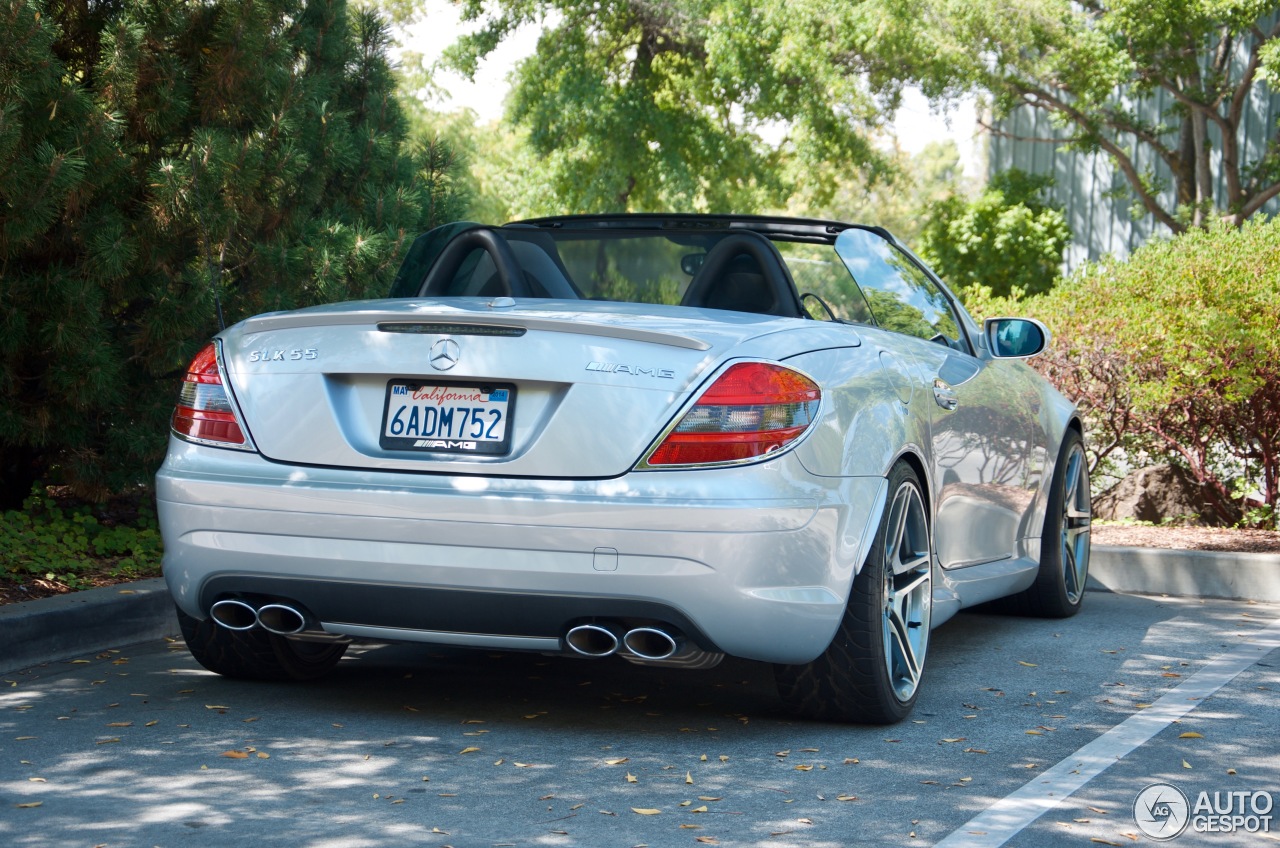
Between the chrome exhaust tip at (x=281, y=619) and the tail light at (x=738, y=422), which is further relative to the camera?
the chrome exhaust tip at (x=281, y=619)

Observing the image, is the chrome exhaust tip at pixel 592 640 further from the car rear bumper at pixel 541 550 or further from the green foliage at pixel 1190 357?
the green foliage at pixel 1190 357

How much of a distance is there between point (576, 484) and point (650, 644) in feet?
1.62

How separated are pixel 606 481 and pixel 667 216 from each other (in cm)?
158

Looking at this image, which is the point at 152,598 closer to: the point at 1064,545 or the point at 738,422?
the point at 738,422

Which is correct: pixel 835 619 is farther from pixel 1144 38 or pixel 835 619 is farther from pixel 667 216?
pixel 1144 38

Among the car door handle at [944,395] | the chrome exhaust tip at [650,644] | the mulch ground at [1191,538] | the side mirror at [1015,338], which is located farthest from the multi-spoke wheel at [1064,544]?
the chrome exhaust tip at [650,644]

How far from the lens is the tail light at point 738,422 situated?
13.1 feet

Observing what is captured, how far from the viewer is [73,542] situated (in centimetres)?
684

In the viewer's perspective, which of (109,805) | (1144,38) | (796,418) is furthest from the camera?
(1144,38)

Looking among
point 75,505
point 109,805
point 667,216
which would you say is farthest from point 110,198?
point 109,805

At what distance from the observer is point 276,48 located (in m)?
7.11

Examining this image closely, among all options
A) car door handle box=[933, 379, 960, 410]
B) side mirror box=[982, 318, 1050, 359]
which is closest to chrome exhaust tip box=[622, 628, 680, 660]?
car door handle box=[933, 379, 960, 410]

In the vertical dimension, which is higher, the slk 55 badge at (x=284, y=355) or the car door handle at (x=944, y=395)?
the slk 55 badge at (x=284, y=355)

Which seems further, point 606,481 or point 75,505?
point 75,505
